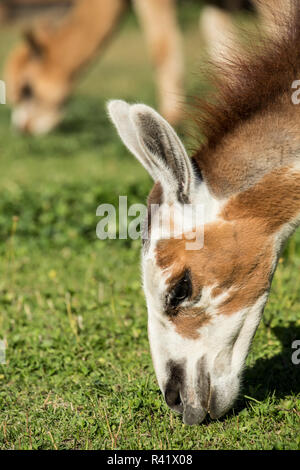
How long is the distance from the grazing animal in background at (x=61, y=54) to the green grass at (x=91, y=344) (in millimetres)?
2492

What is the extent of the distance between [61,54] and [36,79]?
0.47 metres

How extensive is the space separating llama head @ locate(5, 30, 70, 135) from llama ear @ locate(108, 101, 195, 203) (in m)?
6.84

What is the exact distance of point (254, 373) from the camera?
3766mm

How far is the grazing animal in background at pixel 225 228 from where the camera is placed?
314cm

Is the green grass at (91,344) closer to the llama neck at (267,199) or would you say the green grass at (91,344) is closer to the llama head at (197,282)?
the llama head at (197,282)

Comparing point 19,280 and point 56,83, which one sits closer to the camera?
point 19,280

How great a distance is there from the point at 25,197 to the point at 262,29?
353cm

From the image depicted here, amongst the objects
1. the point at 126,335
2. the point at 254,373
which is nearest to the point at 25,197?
the point at 126,335

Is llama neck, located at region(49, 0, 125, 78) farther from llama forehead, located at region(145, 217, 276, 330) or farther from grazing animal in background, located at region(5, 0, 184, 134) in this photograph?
llama forehead, located at region(145, 217, 276, 330)

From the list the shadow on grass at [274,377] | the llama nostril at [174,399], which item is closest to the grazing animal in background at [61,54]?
the shadow on grass at [274,377]

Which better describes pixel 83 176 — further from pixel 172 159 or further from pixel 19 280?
pixel 172 159

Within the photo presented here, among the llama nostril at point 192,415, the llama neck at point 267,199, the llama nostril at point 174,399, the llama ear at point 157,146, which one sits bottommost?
the llama nostril at point 192,415

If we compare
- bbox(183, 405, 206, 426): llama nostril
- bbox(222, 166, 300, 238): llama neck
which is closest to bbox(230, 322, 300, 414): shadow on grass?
bbox(183, 405, 206, 426): llama nostril
